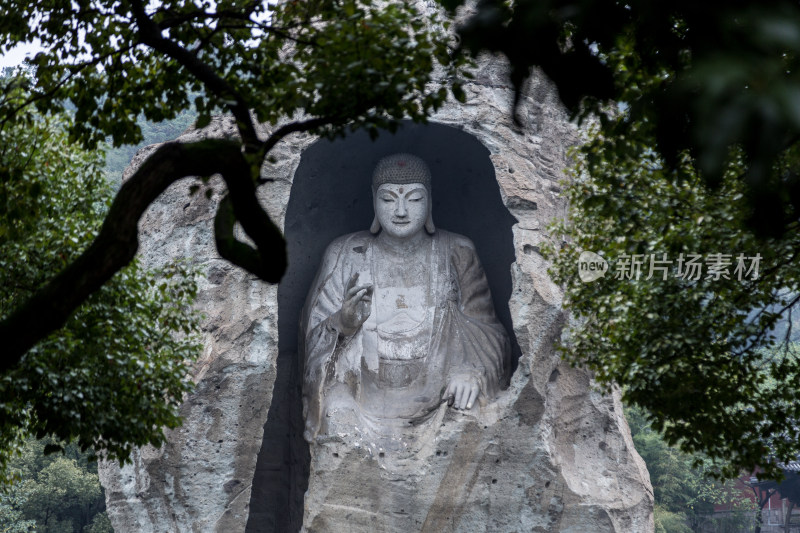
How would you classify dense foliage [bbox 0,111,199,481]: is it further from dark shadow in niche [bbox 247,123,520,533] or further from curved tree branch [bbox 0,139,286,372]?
dark shadow in niche [bbox 247,123,520,533]

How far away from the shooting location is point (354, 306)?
9156mm

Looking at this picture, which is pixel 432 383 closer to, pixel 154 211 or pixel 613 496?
pixel 613 496

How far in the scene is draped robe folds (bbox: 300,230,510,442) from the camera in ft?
30.1

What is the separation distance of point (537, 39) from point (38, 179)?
4674 mm

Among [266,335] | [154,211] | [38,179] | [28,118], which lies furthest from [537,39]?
[154,211]

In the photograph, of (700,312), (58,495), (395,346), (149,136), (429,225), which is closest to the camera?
(700,312)

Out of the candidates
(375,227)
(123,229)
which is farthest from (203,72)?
(375,227)

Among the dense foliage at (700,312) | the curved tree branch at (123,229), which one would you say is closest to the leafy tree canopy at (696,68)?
the curved tree branch at (123,229)

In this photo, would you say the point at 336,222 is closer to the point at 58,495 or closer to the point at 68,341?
the point at 68,341

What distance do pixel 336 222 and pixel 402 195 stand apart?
94 centimetres

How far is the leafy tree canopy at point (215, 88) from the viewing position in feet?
13.4

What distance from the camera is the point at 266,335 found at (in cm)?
885

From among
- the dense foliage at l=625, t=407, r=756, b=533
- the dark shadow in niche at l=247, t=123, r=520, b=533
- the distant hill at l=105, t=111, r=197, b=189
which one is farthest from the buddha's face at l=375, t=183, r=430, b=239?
the distant hill at l=105, t=111, r=197, b=189

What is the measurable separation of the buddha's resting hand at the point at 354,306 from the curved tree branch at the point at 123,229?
4.80 metres
